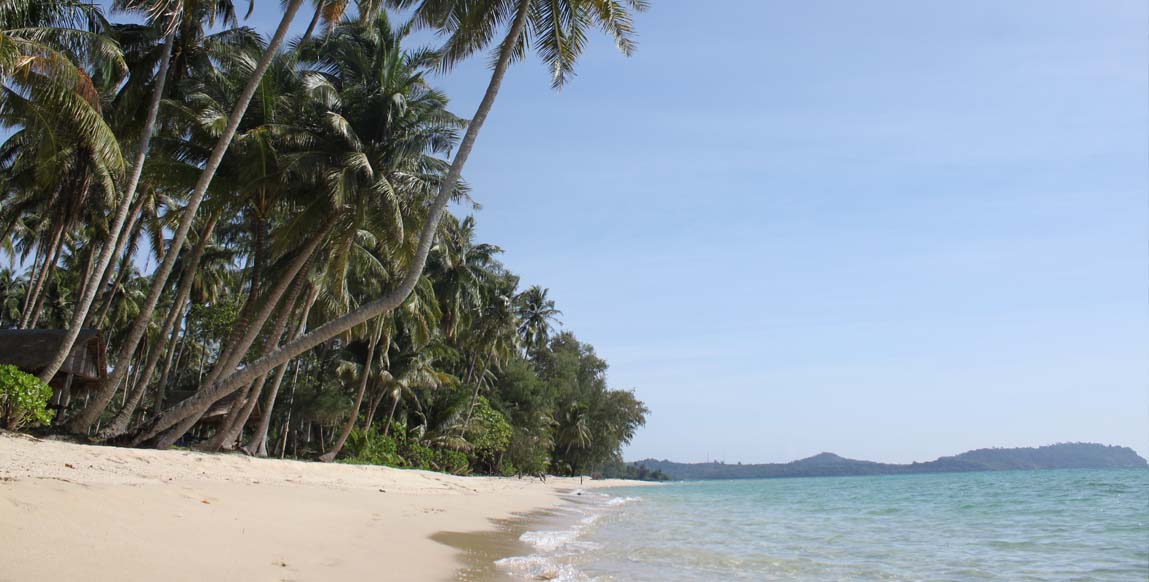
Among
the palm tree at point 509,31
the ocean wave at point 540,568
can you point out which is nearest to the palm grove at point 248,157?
the palm tree at point 509,31

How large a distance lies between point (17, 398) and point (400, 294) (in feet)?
22.3

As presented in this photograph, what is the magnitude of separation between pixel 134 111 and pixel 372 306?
31.5 ft

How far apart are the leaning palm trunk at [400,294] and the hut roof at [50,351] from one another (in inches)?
172

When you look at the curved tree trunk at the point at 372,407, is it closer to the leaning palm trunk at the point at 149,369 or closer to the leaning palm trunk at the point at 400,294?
the leaning palm trunk at the point at 149,369

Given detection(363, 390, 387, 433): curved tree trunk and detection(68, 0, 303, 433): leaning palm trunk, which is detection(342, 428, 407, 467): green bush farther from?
detection(68, 0, 303, 433): leaning palm trunk

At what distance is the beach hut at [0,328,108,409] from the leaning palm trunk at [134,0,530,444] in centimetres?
438

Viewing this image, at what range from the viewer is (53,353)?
15.8 meters

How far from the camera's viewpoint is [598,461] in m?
63.0

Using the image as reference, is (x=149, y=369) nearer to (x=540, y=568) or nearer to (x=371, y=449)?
(x=540, y=568)

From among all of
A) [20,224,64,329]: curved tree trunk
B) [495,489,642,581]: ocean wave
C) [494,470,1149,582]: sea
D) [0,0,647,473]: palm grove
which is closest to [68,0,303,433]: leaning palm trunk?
[0,0,647,473]: palm grove

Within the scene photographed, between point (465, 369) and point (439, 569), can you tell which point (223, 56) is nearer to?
point (439, 569)

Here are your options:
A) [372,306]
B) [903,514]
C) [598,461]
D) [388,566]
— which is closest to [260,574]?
[388,566]

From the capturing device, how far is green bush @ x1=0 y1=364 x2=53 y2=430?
11422 millimetres

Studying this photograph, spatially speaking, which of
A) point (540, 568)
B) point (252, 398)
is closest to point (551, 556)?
point (540, 568)
